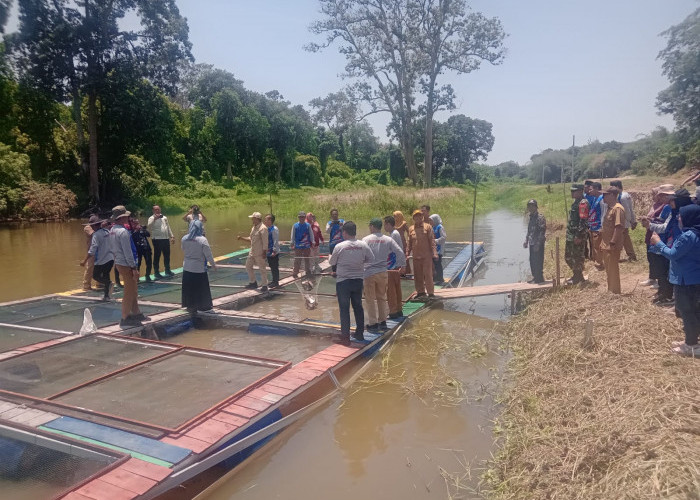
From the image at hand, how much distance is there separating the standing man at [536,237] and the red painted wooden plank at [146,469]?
6.52m

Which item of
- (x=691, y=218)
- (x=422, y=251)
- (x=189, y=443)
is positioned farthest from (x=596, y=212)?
(x=189, y=443)

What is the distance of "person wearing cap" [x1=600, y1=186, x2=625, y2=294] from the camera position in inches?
258

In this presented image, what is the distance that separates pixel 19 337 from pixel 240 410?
156 inches

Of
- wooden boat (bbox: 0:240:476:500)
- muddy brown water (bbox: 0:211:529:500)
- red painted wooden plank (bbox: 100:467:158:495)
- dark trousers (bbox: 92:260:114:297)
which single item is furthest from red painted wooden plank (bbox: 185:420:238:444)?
dark trousers (bbox: 92:260:114:297)

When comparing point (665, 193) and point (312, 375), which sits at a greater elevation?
point (665, 193)

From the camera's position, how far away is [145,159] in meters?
33.1

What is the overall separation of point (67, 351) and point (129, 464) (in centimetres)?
290

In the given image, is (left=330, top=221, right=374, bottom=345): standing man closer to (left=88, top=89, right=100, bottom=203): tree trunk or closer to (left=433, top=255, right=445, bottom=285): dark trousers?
(left=433, top=255, right=445, bottom=285): dark trousers

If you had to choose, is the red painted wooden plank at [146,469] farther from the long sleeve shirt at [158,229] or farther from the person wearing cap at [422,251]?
the long sleeve shirt at [158,229]

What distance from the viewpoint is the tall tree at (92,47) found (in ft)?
83.4

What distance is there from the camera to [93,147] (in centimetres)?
2719

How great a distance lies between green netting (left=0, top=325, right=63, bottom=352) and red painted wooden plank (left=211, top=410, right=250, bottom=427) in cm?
338

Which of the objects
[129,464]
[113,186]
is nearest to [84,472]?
[129,464]

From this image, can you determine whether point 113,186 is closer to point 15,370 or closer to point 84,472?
point 15,370
